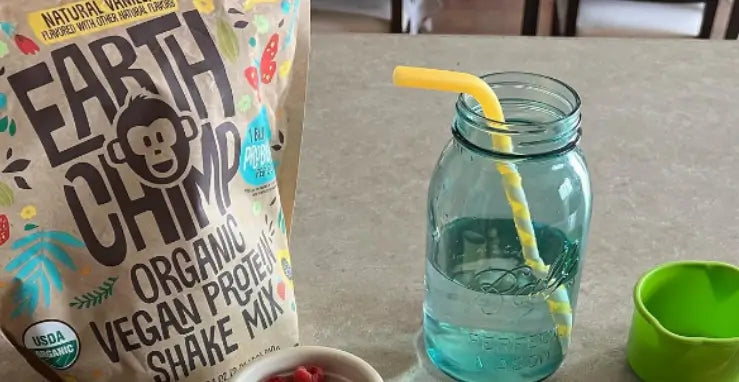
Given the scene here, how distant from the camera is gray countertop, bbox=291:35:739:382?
653 mm

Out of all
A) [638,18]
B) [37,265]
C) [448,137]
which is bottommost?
[638,18]

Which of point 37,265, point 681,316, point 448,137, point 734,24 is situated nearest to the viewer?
point 37,265

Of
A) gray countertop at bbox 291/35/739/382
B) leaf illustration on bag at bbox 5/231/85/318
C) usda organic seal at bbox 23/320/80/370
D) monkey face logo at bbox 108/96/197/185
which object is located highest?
monkey face logo at bbox 108/96/197/185

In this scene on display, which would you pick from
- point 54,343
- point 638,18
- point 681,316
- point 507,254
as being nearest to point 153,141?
point 54,343

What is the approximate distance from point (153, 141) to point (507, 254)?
248 mm

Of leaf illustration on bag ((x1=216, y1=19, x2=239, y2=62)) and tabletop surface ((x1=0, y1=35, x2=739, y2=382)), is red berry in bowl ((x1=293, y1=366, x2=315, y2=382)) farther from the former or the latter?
leaf illustration on bag ((x1=216, y1=19, x2=239, y2=62))

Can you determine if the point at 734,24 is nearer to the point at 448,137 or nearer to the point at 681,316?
the point at 448,137

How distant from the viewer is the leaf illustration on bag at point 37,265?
1.65 ft

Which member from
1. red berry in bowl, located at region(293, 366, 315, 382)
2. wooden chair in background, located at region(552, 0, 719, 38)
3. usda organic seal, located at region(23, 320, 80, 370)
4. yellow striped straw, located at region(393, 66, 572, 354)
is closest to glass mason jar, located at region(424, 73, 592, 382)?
yellow striped straw, located at region(393, 66, 572, 354)

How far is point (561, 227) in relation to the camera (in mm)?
598

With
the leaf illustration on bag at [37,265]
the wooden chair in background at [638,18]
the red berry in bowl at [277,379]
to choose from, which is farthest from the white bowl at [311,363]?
the wooden chair in background at [638,18]

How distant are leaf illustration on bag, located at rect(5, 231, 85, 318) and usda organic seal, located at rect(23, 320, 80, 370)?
0.04 feet

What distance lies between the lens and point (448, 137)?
863 mm

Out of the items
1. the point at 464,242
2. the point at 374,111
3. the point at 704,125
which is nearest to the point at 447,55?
the point at 374,111
